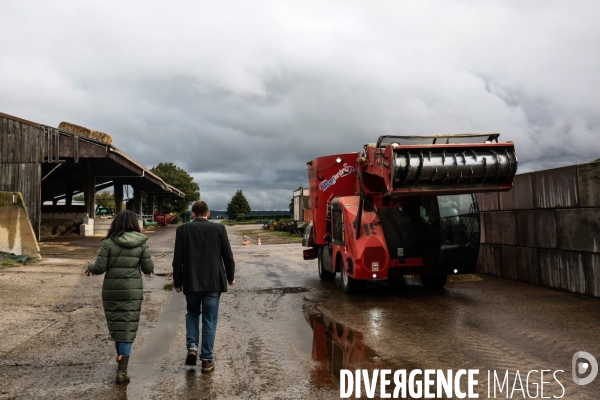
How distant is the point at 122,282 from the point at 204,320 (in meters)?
1.02

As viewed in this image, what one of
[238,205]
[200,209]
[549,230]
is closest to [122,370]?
→ [200,209]

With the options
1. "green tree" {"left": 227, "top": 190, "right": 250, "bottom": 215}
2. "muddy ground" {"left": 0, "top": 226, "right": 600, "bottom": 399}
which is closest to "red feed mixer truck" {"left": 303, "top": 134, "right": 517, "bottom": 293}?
"muddy ground" {"left": 0, "top": 226, "right": 600, "bottom": 399}

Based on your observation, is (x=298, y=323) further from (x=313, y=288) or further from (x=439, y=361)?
(x=313, y=288)

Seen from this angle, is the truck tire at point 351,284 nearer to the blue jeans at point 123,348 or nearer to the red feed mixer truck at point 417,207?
the red feed mixer truck at point 417,207

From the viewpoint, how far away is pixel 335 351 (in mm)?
6488

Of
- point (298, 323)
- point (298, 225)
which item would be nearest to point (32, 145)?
point (298, 225)

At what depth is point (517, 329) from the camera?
24.6 ft

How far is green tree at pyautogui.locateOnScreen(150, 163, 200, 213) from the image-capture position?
3553 inches

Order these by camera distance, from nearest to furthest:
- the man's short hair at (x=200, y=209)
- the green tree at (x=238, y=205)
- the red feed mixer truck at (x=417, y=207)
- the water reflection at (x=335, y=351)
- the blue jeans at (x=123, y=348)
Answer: the blue jeans at (x=123, y=348) → the water reflection at (x=335, y=351) → the man's short hair at (x=200, y=209) → the red feed mixer truck at (x=417, y=207) → the green tree at (x=238, y=205)

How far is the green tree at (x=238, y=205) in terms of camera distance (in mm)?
114562

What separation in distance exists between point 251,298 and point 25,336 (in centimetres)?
462

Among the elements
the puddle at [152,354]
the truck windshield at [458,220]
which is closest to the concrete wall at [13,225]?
the puddle at [152,354]

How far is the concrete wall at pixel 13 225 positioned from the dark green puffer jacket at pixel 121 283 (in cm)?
1119

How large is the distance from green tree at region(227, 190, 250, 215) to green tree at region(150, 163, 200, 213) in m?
19.8
